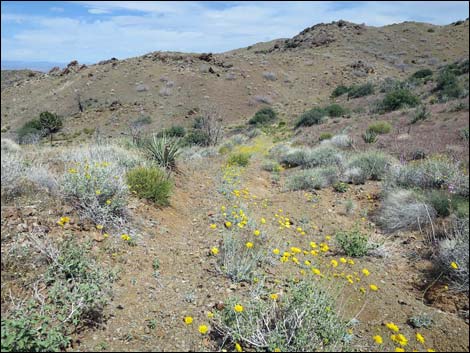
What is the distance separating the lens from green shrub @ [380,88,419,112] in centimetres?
1602

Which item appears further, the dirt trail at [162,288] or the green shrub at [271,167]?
the green shrub at [271,167]

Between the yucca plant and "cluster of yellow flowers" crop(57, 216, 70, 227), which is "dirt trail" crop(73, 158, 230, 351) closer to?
"cluster of yellow flowers" crop(57, 216, 70, 227)

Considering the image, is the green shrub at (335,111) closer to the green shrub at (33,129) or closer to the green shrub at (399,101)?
the green shrub at (399,101)

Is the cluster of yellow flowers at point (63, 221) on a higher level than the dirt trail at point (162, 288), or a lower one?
higher

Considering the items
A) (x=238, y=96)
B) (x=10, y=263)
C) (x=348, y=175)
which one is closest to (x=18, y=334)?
(x=10, y=263)

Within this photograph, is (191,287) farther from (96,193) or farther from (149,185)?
(149,185)

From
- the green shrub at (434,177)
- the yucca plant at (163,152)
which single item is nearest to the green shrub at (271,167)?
the green shrub at (434,177)

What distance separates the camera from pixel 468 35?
45.2 meters

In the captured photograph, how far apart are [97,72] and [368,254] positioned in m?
42.2

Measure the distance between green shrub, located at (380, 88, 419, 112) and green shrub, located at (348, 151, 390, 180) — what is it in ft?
A: 30.9

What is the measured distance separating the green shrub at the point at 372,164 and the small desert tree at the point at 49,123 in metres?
27.2

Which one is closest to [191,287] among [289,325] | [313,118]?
[289,325]

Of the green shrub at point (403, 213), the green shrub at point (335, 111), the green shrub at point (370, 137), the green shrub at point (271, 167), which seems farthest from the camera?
the green shrub at point (335, 111)

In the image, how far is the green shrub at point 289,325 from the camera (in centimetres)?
258
